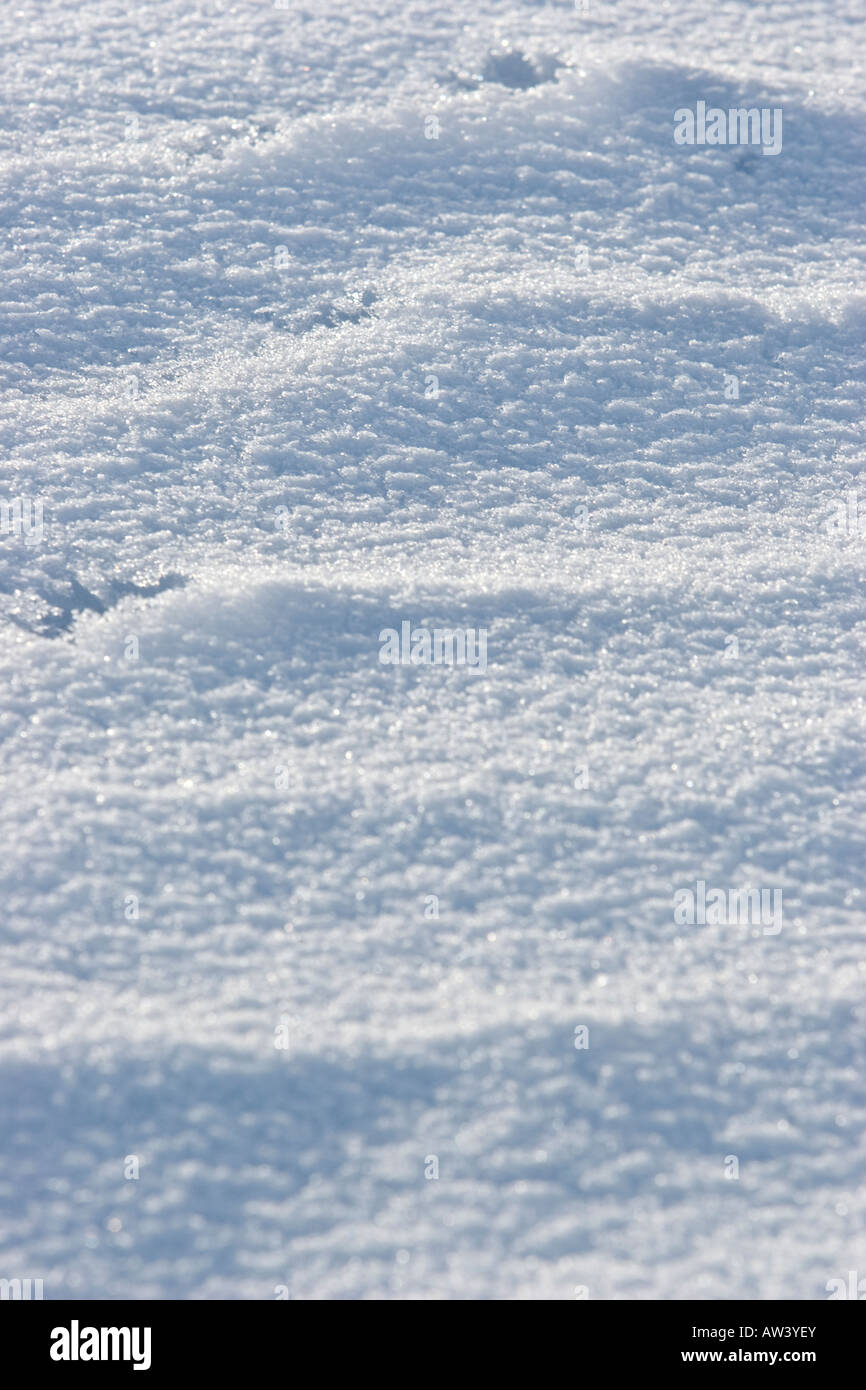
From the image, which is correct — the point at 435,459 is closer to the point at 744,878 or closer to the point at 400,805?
the point at 400,805

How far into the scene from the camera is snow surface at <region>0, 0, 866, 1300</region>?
128cm

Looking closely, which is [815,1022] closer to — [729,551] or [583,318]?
[729,551]

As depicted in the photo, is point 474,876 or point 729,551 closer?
point 474,876

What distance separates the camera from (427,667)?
64.4 inches

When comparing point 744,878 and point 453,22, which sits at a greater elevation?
point 453,22

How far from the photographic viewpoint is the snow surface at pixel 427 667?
1.28 m

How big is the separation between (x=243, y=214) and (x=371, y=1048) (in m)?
1.71

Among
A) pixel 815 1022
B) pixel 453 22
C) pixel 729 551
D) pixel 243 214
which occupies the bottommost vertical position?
pixel 815 1022

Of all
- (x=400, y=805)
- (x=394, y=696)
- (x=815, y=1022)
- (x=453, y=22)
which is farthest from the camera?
(x=453, y=22)

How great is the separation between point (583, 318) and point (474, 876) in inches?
46.4

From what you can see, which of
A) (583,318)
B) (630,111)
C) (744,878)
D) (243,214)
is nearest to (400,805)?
(744,878)

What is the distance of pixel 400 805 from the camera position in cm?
150

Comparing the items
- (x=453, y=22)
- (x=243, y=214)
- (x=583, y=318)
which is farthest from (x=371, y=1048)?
(x=453, y=22)
